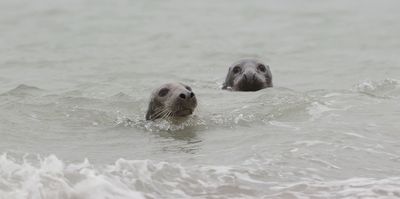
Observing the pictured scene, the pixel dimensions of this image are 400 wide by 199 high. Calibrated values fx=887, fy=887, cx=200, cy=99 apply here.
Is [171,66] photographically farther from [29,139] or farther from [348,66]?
[29,139]

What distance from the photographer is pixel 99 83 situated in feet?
41.6

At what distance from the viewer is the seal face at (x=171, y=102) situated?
8.79 metres

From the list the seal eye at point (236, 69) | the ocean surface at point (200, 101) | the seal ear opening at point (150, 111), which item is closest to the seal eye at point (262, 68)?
the seal eye at point (236, 69)

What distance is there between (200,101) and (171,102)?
1.97 metres

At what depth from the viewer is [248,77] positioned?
36.3ft

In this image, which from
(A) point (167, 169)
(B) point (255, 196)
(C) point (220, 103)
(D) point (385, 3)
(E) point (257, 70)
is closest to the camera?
(B) point (255, 196)

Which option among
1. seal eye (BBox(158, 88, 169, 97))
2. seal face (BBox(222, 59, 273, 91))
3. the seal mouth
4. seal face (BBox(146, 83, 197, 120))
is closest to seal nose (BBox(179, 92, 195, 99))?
seal face (BBox(146, 83, 197, 120))

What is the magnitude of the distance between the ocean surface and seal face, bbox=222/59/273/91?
28 centimetres

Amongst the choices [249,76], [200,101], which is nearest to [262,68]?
[249,76]

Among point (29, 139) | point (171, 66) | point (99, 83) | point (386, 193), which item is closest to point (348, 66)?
point (171, 66)

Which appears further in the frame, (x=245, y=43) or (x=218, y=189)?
(x=245, y=43)

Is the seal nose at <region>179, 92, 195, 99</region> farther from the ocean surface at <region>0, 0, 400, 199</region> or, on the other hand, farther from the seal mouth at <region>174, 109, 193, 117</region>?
the ocean surface at <region>0, 0, 400, 199</region>

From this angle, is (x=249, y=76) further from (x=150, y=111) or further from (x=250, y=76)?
(x=150, y=111)

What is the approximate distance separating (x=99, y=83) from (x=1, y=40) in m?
5.41
